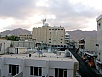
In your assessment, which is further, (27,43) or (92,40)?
(92,40)

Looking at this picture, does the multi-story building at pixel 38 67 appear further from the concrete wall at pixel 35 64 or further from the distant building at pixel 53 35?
the distant building at pixel 53 35

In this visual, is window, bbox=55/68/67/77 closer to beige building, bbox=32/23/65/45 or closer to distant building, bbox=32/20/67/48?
distant building, bbox=32/20/67/48

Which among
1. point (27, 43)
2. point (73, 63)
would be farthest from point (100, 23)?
point (73, 63)

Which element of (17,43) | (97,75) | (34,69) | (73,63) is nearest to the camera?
(73,63)

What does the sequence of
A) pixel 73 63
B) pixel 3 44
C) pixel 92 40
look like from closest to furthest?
pixel 73 63
pixel 3 44
pixel 92 40

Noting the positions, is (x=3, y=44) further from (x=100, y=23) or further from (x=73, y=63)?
(x=100, y=23)

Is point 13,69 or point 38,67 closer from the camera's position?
point 38,67

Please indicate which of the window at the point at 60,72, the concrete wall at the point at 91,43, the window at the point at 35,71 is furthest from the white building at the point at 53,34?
the window at the point at 60,72

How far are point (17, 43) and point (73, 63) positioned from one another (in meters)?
25.4

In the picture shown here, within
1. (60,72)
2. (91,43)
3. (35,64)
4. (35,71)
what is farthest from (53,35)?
(60,72)

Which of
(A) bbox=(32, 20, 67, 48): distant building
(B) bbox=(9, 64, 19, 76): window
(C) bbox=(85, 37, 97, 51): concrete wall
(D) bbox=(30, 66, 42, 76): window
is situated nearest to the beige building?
(A) bbox=(32, 20, 67, 48): distant building

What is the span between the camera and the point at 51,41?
87.8 metres

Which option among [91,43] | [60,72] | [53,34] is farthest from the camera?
[53,34]

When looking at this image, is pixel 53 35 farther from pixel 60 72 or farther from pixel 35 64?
pixel 60 72
